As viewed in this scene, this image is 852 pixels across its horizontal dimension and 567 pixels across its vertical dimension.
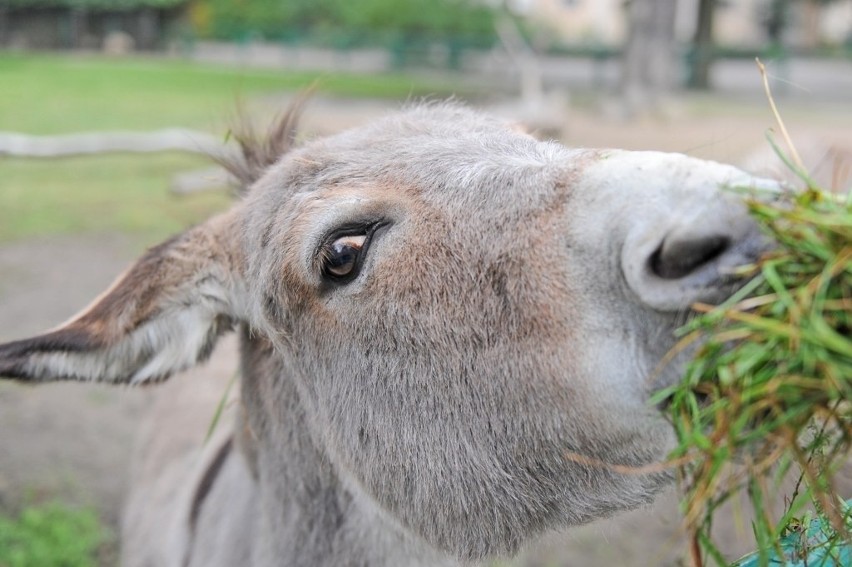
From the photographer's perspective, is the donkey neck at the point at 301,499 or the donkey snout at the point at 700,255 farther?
the donkey neck at the point at 301,499

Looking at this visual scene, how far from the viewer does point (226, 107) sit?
3.11 meters

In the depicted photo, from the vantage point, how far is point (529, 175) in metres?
1.77

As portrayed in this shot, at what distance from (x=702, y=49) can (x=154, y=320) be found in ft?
90.2

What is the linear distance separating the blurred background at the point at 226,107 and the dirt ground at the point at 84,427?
0.06ft

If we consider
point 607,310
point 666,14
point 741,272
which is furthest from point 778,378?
point 666,14

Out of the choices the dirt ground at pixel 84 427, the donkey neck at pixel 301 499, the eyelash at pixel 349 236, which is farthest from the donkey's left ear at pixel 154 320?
the dirt ground at pixel 84 427

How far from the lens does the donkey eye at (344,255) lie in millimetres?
1907

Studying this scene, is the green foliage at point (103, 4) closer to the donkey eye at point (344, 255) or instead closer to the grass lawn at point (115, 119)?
the grass lawn at point (115, 119)

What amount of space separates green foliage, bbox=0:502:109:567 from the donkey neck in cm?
188

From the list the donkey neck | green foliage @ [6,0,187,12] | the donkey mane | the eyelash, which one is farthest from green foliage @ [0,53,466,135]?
the eyelash

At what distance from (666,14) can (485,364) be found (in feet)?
64.1

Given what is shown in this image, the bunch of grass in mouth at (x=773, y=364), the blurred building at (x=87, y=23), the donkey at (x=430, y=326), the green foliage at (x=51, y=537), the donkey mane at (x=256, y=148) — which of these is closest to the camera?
the bunch of grass in mouth at (x=773, y=364)

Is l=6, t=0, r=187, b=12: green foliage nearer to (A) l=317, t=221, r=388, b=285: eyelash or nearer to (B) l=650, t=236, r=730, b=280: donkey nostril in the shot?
(A) l=317, t=221, r=388, b=285: eyelash

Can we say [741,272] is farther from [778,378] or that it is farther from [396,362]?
[396,362]
